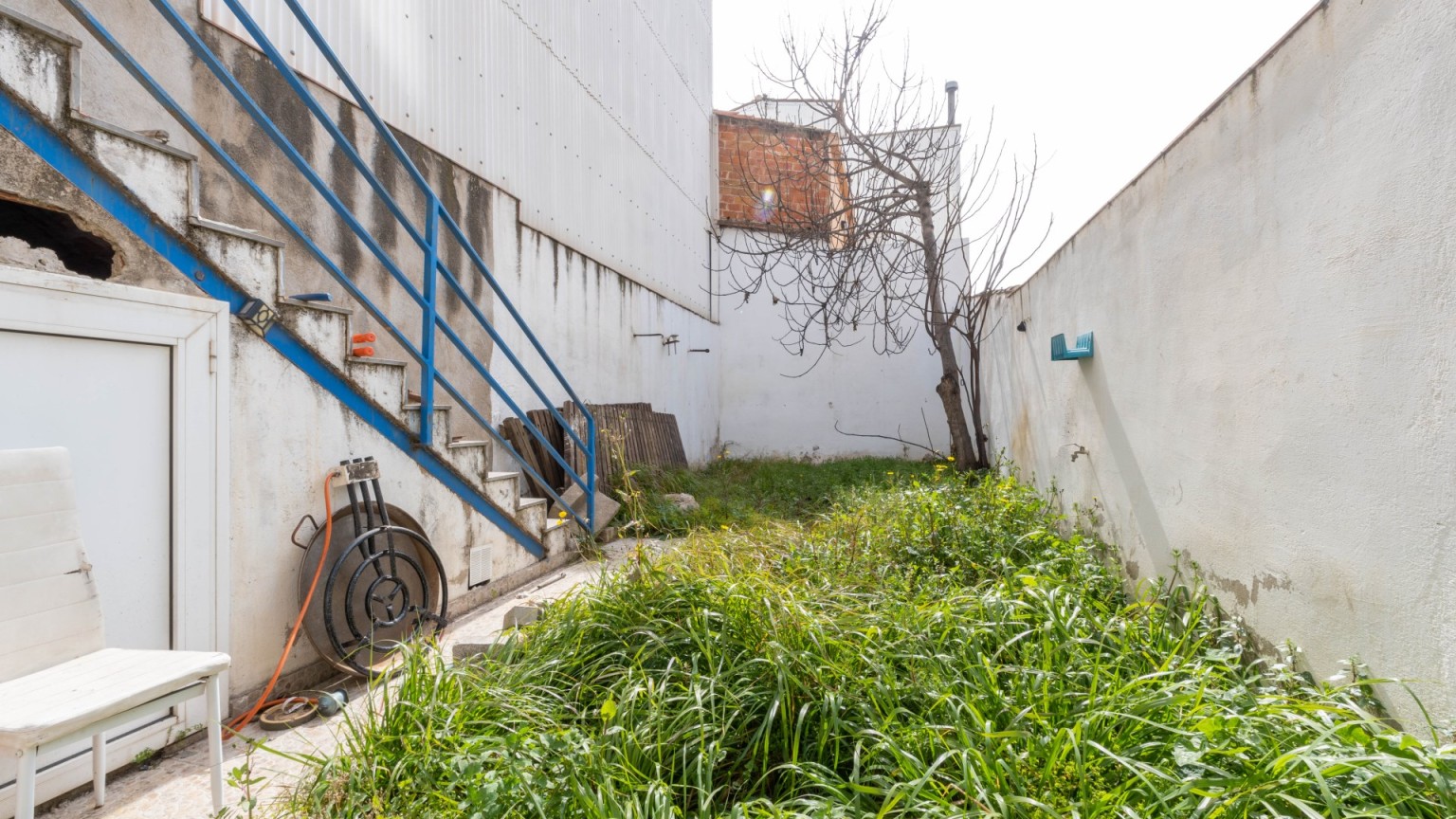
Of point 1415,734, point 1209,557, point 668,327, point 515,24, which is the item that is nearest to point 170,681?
point 1415,734

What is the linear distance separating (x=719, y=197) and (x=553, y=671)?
10029mm

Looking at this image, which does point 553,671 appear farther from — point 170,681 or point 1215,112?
point 1215,112

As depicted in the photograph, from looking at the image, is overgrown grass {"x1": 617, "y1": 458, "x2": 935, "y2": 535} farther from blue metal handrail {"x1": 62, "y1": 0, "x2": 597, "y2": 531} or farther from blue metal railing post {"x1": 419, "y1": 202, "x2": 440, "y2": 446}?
blue metal handrail {"x1": 62, "y1": 0, "x2": 597, "y2": 531}

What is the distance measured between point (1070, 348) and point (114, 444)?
4.56 m

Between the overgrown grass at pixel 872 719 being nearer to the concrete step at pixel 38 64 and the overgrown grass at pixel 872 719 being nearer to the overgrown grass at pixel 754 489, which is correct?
the overgrown grass at pixel 754 489

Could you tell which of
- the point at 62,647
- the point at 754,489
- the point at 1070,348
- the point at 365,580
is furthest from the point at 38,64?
the point at 754,489

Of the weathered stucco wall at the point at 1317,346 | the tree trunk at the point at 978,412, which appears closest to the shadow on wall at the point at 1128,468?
the weathered stucco wall at the point at 1317,346

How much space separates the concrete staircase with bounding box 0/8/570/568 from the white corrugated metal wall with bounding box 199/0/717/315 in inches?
54.6

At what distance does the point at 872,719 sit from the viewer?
2.01 metres

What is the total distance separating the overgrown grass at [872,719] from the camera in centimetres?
157

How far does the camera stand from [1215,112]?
2445 millimetres

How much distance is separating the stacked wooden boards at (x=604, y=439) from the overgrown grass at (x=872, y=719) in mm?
1894

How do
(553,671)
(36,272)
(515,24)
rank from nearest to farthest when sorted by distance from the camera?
(36,272) < (553,671) < (515,24)

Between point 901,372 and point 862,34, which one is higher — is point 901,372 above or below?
below
